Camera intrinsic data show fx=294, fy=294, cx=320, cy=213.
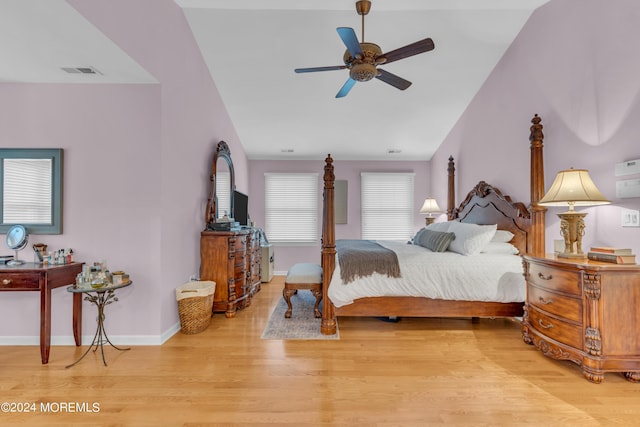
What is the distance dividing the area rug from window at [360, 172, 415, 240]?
267cm

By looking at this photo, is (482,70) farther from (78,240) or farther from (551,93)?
(78,240)

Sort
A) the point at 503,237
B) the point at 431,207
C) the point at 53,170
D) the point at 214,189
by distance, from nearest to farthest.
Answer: the point at 53,170
the point at 503,237
the point at 214,189
the point at 431,207

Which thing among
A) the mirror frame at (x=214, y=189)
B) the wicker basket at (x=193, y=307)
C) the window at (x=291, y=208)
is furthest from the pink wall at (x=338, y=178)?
the wicker basket at (x=193, y=307)

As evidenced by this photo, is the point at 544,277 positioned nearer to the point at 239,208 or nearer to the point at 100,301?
the point at 100,301

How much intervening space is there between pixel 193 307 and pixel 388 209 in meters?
4.30

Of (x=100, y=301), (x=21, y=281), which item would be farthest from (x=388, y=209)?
(x=21, y=281)

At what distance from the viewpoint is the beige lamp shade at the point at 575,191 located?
2.13 metres

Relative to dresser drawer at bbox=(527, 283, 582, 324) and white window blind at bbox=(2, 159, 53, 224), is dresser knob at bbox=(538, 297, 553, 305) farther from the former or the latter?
white window blind at bbox=(2, 159, 53, 224)

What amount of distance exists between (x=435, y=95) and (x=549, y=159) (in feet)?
6.04

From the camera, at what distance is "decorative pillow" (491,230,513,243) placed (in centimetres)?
329

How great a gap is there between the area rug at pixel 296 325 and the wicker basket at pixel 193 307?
65 centimetres

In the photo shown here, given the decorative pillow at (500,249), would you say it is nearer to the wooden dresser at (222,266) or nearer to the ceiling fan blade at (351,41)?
the ceiling fan blade at (351,41)

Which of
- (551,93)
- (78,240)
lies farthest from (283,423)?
(551,93)

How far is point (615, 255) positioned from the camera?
6.63ft
